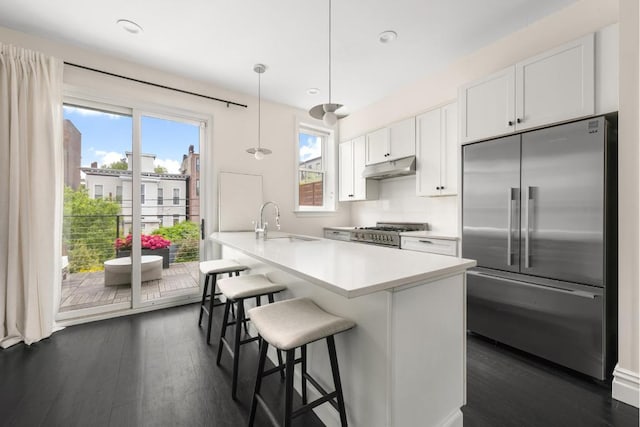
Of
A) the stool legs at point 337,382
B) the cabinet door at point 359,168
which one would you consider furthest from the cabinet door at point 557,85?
the stool legs at point 337,382

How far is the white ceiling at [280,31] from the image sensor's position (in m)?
2.25

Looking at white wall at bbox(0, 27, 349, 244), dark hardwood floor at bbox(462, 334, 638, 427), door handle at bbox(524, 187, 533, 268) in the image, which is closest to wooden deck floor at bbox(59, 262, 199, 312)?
white wall at bbox(0, 27, 349, 244)

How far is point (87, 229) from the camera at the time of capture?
2.98 meters

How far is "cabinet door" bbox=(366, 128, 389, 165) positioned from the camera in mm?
3924

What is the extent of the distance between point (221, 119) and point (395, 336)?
138 inches

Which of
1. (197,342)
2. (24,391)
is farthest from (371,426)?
(24,391)

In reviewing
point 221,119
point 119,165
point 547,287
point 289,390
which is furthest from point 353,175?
point 289,390

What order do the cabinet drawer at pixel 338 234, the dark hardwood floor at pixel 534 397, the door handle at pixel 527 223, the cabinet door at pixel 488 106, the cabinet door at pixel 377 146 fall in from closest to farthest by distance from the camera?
the dark hardwood floor at pixel 534 397
the door handle at pixel 527 223
the cabinet door at pixel 488 106
the cabinet door at pixel 377 146
the cabinet drawer at pixel 338 234

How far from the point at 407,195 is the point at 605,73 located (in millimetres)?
2322

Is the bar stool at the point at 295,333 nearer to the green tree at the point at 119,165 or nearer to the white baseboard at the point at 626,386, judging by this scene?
the white baseboard at the point at 626,386

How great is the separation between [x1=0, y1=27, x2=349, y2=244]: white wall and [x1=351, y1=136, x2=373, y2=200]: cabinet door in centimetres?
63

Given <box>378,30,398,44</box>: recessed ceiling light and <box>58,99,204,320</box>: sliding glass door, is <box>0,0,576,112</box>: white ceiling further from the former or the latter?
<box>58,99,204,320</box>: sliding glass door

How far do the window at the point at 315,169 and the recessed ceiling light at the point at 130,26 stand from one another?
7.79 ft

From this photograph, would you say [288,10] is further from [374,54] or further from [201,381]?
[201,381]
